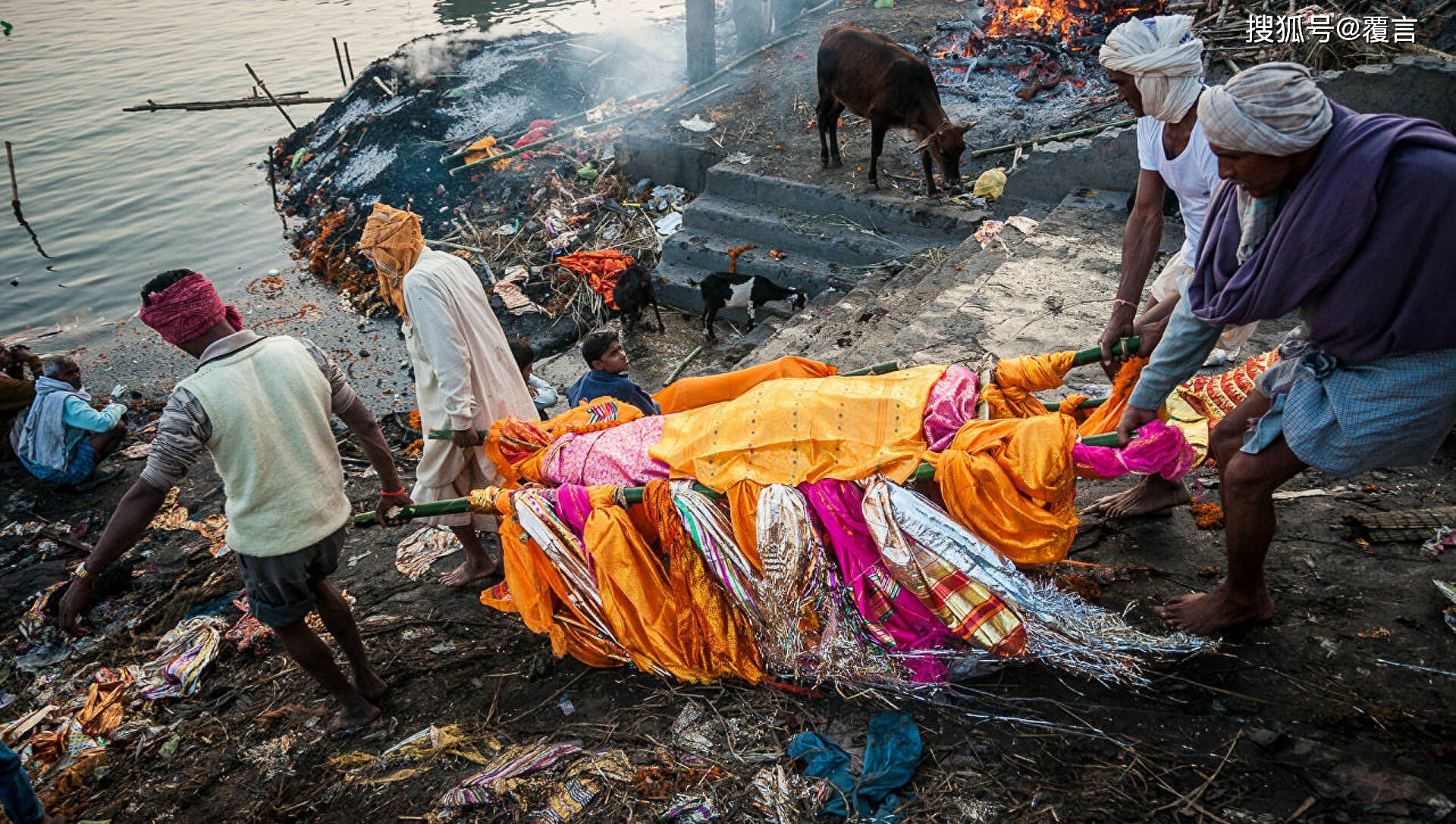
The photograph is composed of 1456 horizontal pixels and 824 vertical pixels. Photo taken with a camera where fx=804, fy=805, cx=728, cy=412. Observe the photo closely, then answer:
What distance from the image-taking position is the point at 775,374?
12.1ft

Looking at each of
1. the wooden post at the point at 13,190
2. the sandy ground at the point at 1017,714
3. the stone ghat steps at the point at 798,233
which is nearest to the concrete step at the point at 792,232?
the stone ghat steps at the point at 798,233

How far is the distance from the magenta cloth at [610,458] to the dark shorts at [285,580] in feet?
3.00

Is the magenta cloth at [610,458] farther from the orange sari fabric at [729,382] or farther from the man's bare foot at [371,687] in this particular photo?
the man's bare foot at [371,687]

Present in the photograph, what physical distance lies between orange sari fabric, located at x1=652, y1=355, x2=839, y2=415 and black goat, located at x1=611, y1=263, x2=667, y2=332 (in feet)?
15.2

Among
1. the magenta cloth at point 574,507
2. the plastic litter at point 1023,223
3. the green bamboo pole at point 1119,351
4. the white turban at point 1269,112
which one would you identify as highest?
the white turban at point 1269,112

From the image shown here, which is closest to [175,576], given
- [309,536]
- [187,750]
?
[187,750]

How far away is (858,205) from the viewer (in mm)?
8500

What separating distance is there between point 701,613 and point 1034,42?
1022 cm

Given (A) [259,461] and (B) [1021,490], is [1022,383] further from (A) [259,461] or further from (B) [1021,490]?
(A) [259,461]

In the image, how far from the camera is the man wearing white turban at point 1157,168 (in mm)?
3006

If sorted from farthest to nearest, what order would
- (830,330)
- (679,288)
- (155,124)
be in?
(155,124)
(679,288)
(830,330)

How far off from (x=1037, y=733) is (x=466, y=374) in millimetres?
2774

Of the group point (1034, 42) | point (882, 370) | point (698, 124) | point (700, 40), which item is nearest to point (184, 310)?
point (882, 370)

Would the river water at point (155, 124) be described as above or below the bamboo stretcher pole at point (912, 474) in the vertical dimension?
below
